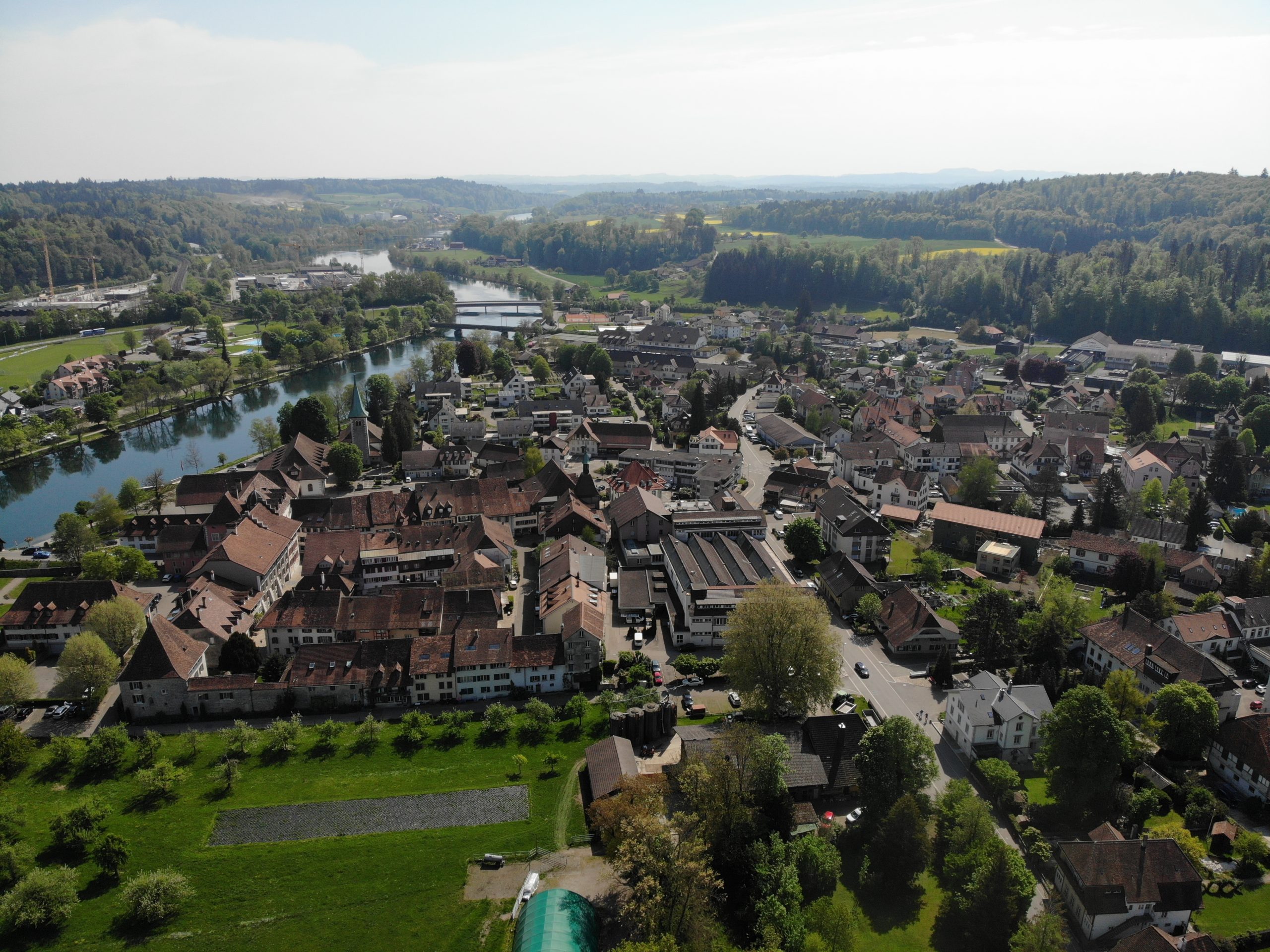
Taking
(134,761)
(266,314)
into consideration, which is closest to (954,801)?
(134,761)

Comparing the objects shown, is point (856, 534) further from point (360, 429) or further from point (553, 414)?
point (360, 429)

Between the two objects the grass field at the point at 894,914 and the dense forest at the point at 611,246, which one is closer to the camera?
the grass field at the point at 894,914

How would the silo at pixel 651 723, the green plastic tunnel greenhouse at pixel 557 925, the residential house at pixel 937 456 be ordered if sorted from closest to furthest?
the green plastic tunnel greenhouse at pixel 557 925
the silo at pixel 651 723
the residential house at pixel 937 456

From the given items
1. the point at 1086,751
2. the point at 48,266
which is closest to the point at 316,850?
the point at 1086,751

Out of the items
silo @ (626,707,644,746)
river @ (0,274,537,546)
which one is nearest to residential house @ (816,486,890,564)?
silo @ (626,707,644,746)

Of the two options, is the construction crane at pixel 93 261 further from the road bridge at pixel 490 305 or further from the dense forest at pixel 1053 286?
the dense forest at pixel 1053 286

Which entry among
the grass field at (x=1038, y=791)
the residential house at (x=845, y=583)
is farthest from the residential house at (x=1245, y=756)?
the residential house at (x=845, y=583)

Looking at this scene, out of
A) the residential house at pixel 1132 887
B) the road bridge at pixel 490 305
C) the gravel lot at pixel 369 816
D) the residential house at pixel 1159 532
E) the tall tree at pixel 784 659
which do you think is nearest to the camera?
the residential house at pixel 1132 887
